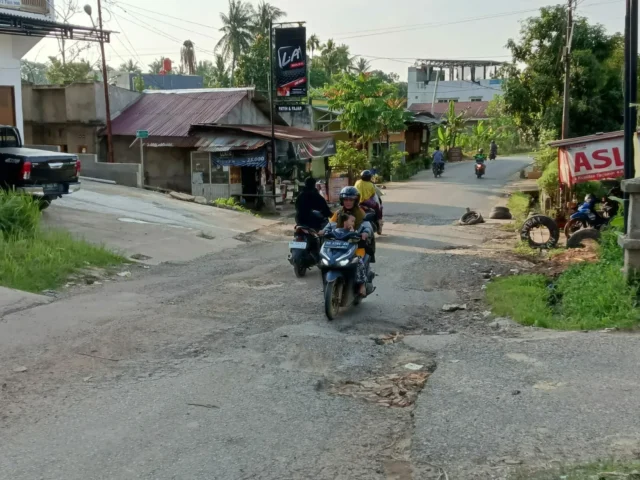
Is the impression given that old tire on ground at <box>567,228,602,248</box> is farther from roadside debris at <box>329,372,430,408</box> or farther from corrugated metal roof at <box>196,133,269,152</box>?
corrugated metal roof at <box>196,133,269,152</box>

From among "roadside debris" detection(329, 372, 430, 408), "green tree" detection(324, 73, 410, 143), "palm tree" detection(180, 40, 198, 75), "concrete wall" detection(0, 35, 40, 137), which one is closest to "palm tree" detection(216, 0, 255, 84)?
"palm tree" detection(180, 40, 198, 75)

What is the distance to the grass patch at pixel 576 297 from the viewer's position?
310 inches

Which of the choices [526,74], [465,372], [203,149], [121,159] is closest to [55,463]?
[465,372]

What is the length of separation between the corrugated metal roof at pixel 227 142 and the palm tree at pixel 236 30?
34.7 metres

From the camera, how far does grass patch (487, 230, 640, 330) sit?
788cm

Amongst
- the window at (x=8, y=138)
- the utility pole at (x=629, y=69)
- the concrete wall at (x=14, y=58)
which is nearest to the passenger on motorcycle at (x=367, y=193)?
the utility pole at (x=629, y=69)

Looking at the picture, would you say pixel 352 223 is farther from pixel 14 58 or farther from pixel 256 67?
pixel 256 67

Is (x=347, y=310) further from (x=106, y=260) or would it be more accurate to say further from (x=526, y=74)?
(x=526, y=74)

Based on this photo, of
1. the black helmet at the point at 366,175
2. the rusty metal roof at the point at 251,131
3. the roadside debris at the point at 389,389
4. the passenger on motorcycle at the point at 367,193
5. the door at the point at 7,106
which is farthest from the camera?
the rusty metal roof at the point at 251,131

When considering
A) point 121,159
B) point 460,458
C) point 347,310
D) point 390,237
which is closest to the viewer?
point 460,458

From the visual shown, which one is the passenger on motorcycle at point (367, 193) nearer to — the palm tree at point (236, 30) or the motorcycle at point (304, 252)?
the motorcycle at point (304, 252)

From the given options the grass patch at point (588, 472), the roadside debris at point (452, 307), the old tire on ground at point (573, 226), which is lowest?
the roadside debris at point (452, 307)

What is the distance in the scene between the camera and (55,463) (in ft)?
14.8

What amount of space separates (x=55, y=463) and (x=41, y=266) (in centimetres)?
666
